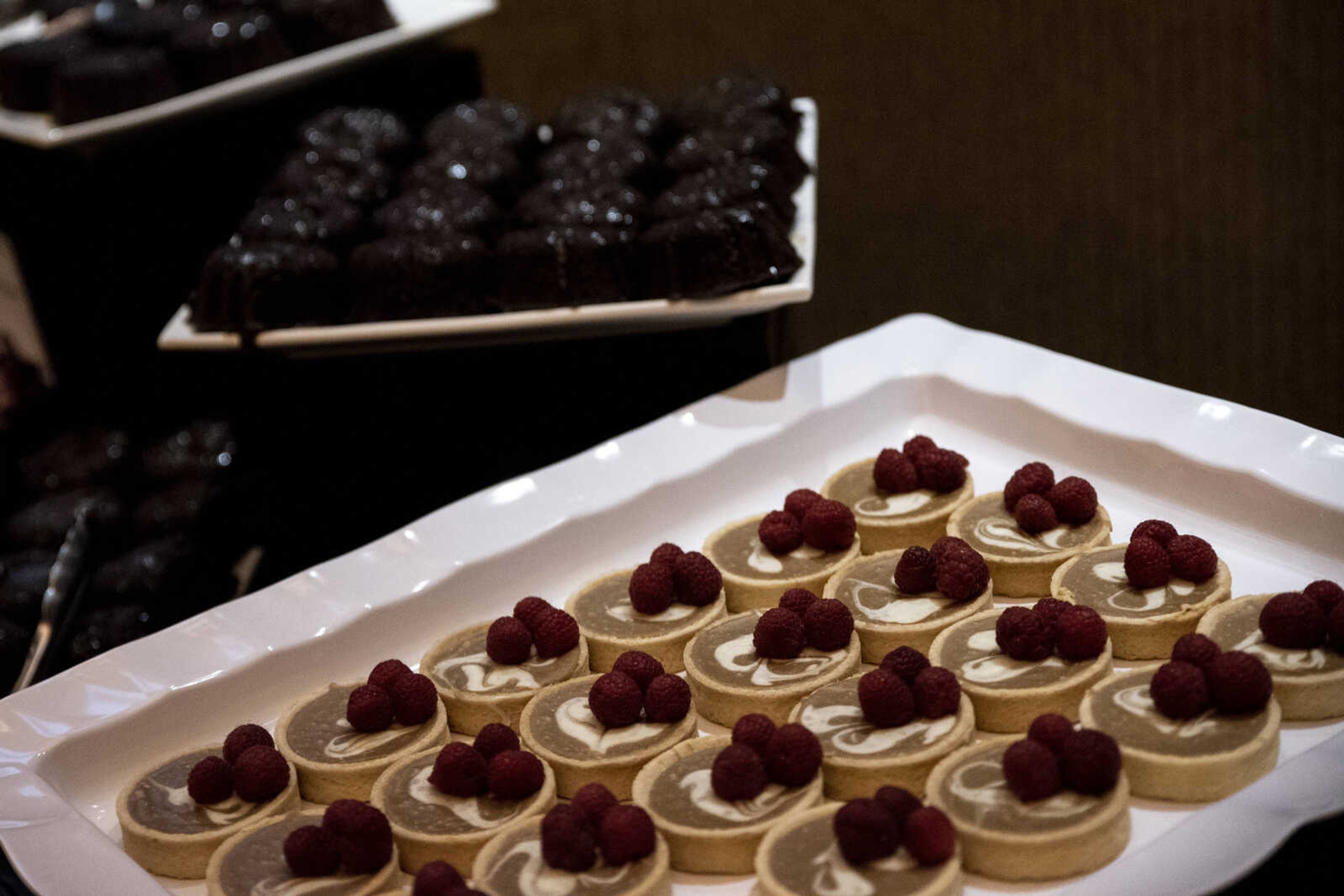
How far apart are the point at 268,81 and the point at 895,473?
207 cm

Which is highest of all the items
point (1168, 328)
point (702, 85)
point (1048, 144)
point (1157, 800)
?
point (702, 85)

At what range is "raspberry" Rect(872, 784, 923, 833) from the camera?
1.53 metres

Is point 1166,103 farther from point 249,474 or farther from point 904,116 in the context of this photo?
point 249,474

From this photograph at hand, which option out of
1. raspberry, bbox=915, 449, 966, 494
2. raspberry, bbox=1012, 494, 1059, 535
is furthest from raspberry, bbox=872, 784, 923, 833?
raspberry, bbox=915, 449, 966, 494

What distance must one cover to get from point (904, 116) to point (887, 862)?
121 inches

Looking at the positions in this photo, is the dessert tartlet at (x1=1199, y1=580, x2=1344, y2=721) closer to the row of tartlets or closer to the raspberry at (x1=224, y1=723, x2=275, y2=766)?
the row of tartlets

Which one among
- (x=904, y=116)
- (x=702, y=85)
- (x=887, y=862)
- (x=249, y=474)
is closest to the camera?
(x=887, y=862)

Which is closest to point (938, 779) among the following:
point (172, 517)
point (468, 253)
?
point (468, 253)

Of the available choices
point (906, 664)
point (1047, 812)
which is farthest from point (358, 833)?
point (1047, 812)

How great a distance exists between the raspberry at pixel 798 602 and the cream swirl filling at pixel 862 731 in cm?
19

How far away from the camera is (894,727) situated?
1.74 m

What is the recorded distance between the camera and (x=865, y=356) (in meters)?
2.63

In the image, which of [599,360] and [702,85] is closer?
[599,360]

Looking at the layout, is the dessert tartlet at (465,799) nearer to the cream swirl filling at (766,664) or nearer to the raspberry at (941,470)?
the cream swirl filling at (766,664)
